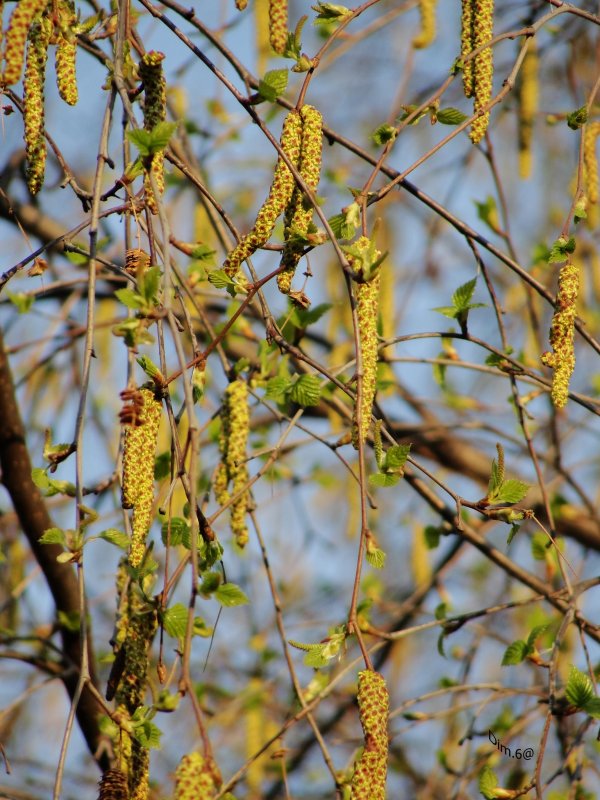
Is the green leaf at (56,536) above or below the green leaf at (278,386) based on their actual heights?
below

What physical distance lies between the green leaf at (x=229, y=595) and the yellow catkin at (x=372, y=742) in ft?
0.86

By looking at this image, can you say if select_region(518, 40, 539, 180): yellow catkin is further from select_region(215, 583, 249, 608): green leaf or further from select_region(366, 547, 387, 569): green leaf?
select_region(215, 583, 249, 608): green leaf

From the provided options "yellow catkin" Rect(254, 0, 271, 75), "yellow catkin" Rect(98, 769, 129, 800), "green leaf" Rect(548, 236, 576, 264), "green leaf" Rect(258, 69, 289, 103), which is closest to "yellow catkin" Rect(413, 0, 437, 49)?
"yellow catkin" Rect(254, 0, 271, 75)

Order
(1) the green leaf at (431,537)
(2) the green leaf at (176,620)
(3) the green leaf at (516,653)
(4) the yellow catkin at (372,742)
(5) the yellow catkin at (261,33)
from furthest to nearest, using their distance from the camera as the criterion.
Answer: (5) the yellow catkin at (261,33) < (1) the green leaf at (431,537) < (3) the green leaf at (516,653) < (2) the green leaf at (176,620) < (4) the yellow catkin at (372,742)

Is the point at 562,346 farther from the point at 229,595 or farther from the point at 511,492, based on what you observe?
the point at 229,595

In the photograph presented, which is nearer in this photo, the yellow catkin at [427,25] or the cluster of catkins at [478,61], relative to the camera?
the cluster of catkins at [478,61]

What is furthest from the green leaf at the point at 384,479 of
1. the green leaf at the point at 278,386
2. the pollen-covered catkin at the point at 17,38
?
the pollen-covered catkin at the point at 17,38

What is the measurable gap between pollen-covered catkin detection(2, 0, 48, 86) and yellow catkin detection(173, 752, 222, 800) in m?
0.86

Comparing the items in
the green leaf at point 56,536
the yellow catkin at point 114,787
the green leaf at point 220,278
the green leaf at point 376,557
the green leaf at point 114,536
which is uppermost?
the green leaf at point 220,278

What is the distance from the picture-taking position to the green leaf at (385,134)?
5.24ft

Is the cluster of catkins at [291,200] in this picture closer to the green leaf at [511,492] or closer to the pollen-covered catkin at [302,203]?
the pollen-covered catkin at [302,203]

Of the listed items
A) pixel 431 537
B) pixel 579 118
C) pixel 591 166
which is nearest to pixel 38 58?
pixel 579 118

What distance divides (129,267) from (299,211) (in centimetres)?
29

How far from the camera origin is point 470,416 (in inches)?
165
